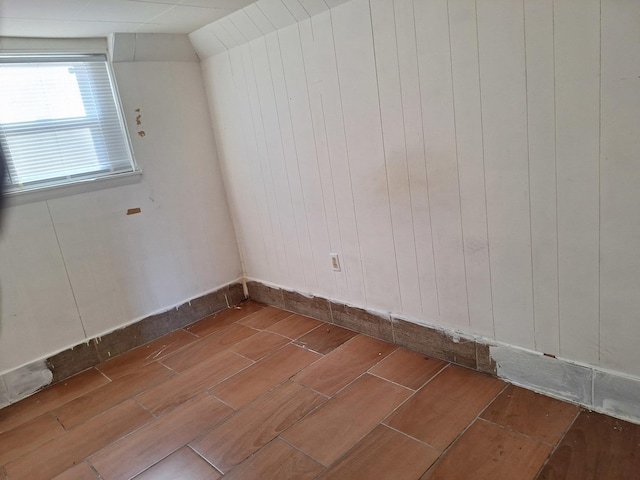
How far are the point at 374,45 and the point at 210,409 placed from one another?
186 cm

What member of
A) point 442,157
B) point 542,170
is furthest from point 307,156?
point 542,170

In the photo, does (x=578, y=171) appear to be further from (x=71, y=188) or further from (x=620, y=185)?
(x=71, y=188)

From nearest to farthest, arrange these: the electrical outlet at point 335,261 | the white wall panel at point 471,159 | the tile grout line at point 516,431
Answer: the tile grout line at point 516,431, the white wall panel at point 471,159, the electrical outlet at point 335,261

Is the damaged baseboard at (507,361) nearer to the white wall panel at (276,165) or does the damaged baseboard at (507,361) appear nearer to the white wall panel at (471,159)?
the white wall panel at (471,159)

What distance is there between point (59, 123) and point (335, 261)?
1744 millimetres

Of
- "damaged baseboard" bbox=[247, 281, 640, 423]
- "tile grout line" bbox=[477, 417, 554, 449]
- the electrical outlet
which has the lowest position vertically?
"tile grout line" bbox=[477, 417, 554, 449]

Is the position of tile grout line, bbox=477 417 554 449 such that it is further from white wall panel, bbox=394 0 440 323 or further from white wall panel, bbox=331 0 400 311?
white wall panel, bbox=331 0 400 311

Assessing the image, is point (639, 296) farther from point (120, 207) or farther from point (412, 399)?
point (120, 207)

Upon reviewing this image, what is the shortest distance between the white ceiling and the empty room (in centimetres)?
2

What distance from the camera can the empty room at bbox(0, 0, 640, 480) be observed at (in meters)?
1.63

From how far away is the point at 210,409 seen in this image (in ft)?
7.03

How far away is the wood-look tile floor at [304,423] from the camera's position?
5.32 ft

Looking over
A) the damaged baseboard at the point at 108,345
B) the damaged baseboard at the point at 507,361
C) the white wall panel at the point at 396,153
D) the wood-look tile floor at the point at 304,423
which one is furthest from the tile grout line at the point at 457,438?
the damaged baseboard at the point at 108,345

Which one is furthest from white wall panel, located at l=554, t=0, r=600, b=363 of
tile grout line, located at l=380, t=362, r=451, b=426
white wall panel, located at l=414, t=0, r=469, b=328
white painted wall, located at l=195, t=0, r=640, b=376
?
tile grout line, located at l=380, t=362, r=451, b=426
